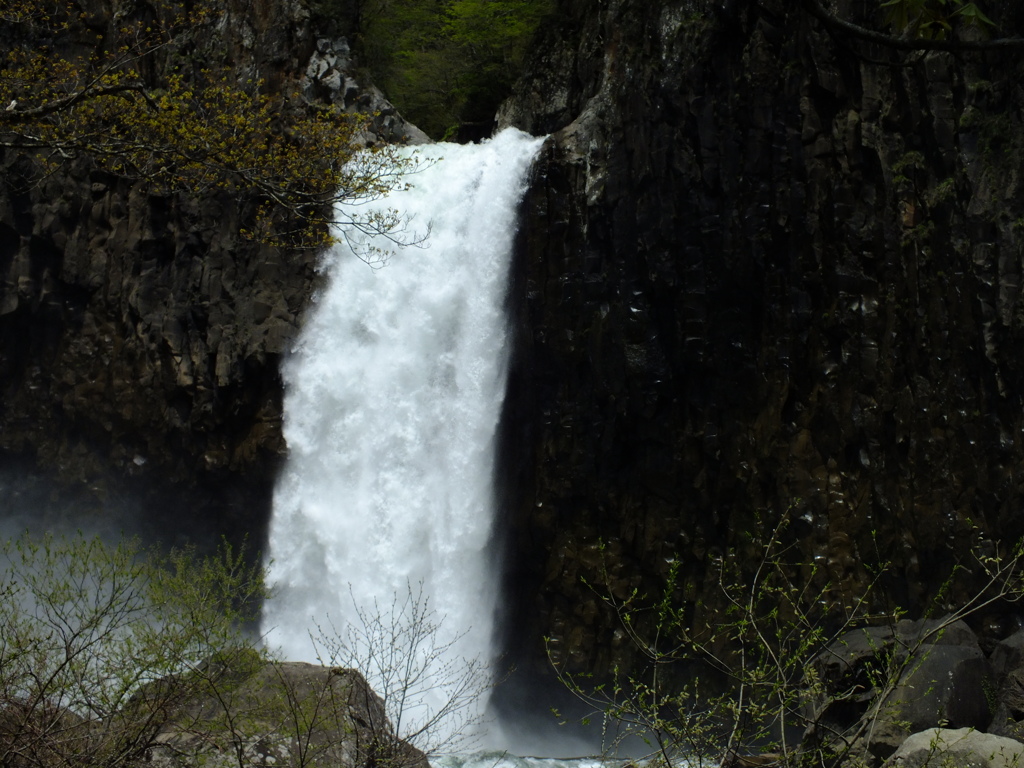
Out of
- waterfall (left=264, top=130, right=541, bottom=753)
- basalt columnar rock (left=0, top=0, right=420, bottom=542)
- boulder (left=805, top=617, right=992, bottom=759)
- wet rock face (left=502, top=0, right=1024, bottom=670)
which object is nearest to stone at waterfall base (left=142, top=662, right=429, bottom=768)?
boulder (left=805, top=617, right=992, bottom=759)

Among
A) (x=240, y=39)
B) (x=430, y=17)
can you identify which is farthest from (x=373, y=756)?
(x=430, y=17)

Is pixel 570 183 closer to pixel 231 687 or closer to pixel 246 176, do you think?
pixel 246 176

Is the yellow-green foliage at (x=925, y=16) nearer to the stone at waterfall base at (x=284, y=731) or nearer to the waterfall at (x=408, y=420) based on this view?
the stone at waterfall base at (x=284, y=731)

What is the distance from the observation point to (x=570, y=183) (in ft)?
55.4

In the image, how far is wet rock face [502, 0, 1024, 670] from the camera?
14203mm

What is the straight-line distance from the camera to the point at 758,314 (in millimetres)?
15625

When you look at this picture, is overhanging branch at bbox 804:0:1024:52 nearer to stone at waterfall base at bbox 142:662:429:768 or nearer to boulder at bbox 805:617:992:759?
stone at waterfall base at bbox 142:662:429:768

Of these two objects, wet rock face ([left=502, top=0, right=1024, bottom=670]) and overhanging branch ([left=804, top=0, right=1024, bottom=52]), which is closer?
overhanging branch ([left=804, top=0, right=1024, bottom=52])

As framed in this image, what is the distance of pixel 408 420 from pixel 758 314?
6.69 metres

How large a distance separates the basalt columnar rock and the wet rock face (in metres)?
5.45

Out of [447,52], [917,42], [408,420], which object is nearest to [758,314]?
[408,420]

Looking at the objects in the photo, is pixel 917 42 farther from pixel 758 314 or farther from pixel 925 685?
pixel 758 314

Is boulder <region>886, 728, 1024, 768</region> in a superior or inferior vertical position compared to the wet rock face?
inferior

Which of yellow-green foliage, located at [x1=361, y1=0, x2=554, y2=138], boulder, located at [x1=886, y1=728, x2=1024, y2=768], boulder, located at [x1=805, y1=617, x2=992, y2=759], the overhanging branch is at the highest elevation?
yellow-green foliage, located at [x1=361, y1=0, x2=554, y2=138]
